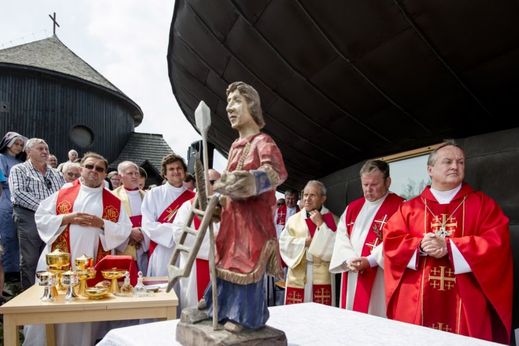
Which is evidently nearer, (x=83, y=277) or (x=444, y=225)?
(x=444, y=225)

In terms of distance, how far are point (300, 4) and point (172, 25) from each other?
292 cm

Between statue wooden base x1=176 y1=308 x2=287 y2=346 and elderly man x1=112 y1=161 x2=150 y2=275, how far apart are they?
263 centimetres

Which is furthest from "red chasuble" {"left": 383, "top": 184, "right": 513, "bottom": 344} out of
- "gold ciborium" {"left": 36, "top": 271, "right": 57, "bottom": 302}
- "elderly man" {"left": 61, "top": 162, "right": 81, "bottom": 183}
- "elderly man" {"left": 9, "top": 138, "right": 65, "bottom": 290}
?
"elderly man" {"left": 61, "top": 162, "right": 81, "bottom": 183}

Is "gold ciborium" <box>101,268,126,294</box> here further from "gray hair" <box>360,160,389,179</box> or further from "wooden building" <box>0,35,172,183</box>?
"wooden building" <box>0,35,172,183</box>

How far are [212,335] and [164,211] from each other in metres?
2.80

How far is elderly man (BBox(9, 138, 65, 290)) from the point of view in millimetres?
4242

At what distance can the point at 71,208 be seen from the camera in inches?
148

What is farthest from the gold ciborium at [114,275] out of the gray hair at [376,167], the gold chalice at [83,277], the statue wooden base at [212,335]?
the gray hair at [376,167]

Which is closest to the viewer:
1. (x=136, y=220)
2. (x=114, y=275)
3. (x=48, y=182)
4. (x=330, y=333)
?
(x=330, y=333)

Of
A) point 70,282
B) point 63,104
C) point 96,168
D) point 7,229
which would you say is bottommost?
point 70,282

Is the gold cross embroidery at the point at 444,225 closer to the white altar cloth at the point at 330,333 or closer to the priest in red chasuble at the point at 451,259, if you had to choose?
the priest in red chasuble at the point at 451,259

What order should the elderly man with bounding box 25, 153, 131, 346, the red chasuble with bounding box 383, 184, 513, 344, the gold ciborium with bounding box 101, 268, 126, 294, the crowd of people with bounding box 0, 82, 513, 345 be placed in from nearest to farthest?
the crowd of people with bounding box 0, 82, 513, 345
the red chasuble with bounding box 383, 184, 513, 344
the gold ciborium with bounding box 101, 268, 126, 294
the elderly man with bounding box 25, 153, 131, 346

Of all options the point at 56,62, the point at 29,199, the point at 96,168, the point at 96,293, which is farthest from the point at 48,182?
the point at 56,62

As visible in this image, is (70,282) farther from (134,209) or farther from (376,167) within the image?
(376,167)
